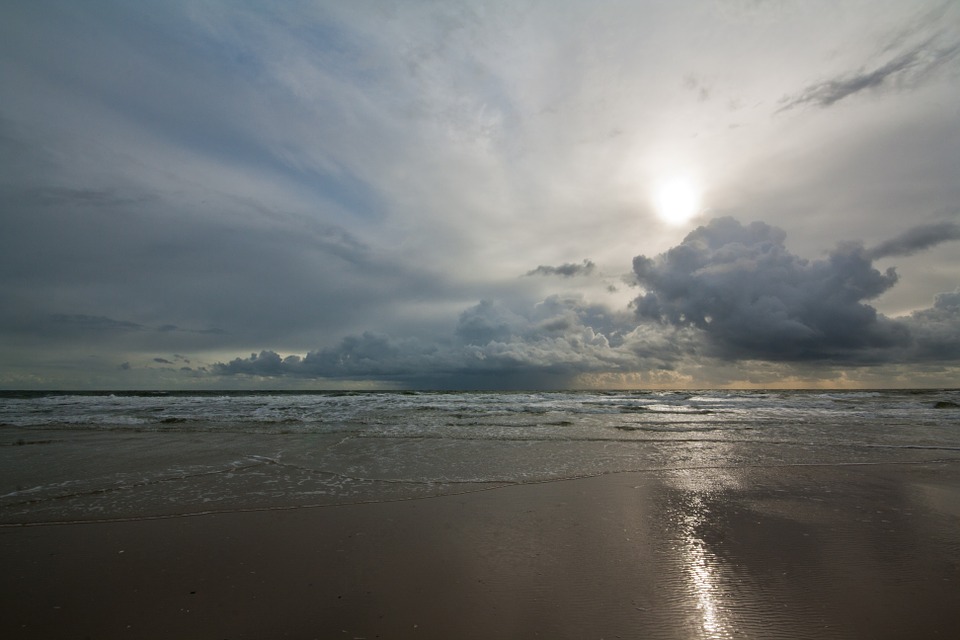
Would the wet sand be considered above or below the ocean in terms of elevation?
below

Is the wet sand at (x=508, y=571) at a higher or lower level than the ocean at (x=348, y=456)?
lower

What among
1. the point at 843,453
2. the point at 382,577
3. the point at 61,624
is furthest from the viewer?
the point at 843,453

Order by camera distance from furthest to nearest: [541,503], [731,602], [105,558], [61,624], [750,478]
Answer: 1. [750,478]
2. [541,503]
3. [105,558]
4. [731,602]
5. [61,624]

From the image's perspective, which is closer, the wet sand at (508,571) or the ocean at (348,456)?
the wet sand at (508,571)

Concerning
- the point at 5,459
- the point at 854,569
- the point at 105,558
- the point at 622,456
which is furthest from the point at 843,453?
the point at 5,459

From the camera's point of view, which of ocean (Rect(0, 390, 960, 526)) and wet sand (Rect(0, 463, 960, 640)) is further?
ocean (Rect(0, 390, 960, 526))

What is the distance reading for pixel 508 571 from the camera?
4.98 metres

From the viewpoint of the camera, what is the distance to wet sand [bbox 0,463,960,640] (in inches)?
155

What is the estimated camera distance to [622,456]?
12023 millimetres

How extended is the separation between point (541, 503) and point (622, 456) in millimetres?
5203

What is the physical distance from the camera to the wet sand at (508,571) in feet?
12.9

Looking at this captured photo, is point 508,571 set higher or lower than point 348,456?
lower

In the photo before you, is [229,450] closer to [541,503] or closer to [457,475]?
[457,475]

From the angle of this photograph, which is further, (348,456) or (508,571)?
(348,456)
